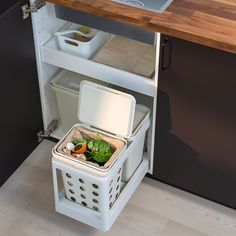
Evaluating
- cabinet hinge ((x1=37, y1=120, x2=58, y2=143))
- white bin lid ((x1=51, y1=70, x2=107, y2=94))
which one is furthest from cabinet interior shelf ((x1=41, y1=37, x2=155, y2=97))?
cabinet hinge ((x1=37, y1=120, x2=58, y2=143))

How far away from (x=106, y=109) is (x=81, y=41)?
359 millimetres

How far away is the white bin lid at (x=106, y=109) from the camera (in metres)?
2.23

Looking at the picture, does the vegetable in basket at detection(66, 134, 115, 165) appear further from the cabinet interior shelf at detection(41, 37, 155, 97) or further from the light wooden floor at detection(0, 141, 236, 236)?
the light wooden floor at detection(0, 141, 236, 236)

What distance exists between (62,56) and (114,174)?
1.94 ft

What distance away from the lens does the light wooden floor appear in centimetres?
238

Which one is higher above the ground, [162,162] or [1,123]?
[1,123]

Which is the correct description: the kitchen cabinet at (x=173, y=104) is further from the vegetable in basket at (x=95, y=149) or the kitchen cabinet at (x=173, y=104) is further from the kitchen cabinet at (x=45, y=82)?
the vegetable in basket at (x=95, y=149)

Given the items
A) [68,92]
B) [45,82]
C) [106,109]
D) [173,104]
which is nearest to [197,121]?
[173,104]

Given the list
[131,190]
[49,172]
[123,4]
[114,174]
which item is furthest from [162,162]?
[123,4]

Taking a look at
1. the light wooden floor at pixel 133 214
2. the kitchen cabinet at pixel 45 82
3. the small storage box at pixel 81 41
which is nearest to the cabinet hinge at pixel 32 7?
the kitchen cabinet at pixel 45 82

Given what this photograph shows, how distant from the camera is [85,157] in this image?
2.19 meters

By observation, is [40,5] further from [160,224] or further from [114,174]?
[160,224]

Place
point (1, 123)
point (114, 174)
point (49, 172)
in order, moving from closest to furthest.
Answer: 1. point (114, 174)
2. point (1, 123)
3. point (49, 172)

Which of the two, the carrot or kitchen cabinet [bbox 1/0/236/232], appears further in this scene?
the carrot
